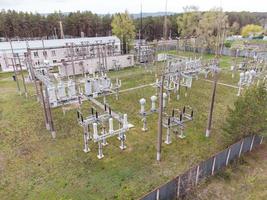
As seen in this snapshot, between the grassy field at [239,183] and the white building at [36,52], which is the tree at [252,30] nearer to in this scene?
the white building at [36,52]

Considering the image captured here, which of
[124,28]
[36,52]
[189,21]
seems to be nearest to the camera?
[36,52]

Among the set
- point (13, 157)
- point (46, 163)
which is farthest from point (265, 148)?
point (13, 157)

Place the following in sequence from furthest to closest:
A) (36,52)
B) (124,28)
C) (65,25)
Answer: (65,25) < (124,28) < (36,52)

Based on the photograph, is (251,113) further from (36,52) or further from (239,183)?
(36,52)


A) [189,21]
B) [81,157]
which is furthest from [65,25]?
[81,157]

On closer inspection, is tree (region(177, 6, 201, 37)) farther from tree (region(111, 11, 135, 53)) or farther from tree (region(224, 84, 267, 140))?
tree (region(224, 84, 267, 140))

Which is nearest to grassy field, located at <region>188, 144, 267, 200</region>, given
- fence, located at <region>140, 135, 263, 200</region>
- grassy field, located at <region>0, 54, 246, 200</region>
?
fence, located at <region>140, 135, 263, 200</region>
